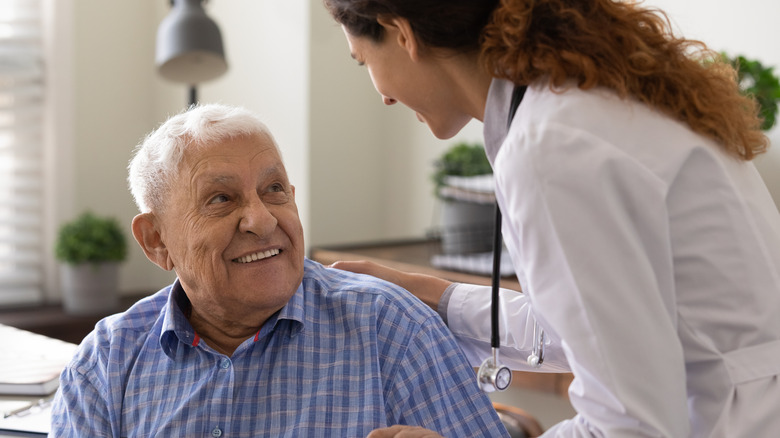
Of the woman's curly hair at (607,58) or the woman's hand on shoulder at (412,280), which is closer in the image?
the woman's curly hair at (607,58)

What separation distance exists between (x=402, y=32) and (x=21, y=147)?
10.7 ft

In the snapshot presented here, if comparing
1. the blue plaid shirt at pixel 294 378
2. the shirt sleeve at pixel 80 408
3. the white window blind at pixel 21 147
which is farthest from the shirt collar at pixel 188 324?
the white window blind at pixel 21 147

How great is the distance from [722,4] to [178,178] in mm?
1716

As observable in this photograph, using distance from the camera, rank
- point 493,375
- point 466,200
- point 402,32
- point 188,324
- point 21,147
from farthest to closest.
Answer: point 21,147
point 466,200
point 188,324
point 493,375
point 402,32

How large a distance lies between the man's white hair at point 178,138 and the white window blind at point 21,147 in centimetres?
260

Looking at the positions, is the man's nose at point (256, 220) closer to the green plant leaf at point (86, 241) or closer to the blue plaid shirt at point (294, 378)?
the blue plaid shirt at point (294, 378)

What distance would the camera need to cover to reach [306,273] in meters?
1.63

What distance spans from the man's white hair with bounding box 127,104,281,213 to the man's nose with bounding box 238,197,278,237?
0.13 metres

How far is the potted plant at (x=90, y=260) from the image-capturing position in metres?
3.70

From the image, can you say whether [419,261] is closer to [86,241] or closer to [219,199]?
[219,199]

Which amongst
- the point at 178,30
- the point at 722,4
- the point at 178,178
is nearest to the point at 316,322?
the point at 178,178

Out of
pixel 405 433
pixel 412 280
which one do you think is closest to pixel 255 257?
pixel 412 280

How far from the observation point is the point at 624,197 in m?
0.92

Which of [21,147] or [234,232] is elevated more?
[21,147]
